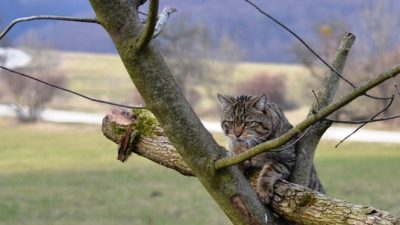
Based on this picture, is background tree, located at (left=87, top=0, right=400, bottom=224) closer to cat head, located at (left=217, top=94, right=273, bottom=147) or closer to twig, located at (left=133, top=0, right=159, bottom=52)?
twig, located at (left=133, top=0, right=159, bottom=52)

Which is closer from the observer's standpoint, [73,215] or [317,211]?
[317,211]

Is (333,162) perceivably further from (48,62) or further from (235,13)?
(235,13)

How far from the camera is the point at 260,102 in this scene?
4.56m

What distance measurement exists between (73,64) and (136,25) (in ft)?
342

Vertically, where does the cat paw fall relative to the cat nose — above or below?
above

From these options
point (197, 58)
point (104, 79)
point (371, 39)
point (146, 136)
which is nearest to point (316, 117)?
point (146, 136)

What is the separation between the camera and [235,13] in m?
151

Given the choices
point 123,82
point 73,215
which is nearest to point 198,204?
point 73,215

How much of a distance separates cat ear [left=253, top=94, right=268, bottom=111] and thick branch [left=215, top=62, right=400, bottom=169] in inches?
81.8

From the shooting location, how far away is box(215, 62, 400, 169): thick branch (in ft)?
6.63

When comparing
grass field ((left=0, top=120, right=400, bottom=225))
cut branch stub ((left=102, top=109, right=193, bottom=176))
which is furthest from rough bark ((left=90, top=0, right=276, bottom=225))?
grass field ((left=0, top=120, right=400, bottom=225))

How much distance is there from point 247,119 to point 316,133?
3.78 ft

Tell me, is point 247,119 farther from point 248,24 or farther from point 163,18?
point 248,24

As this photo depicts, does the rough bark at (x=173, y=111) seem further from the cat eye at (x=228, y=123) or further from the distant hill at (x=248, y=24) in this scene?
the distant hill at (x=248, y=24)
